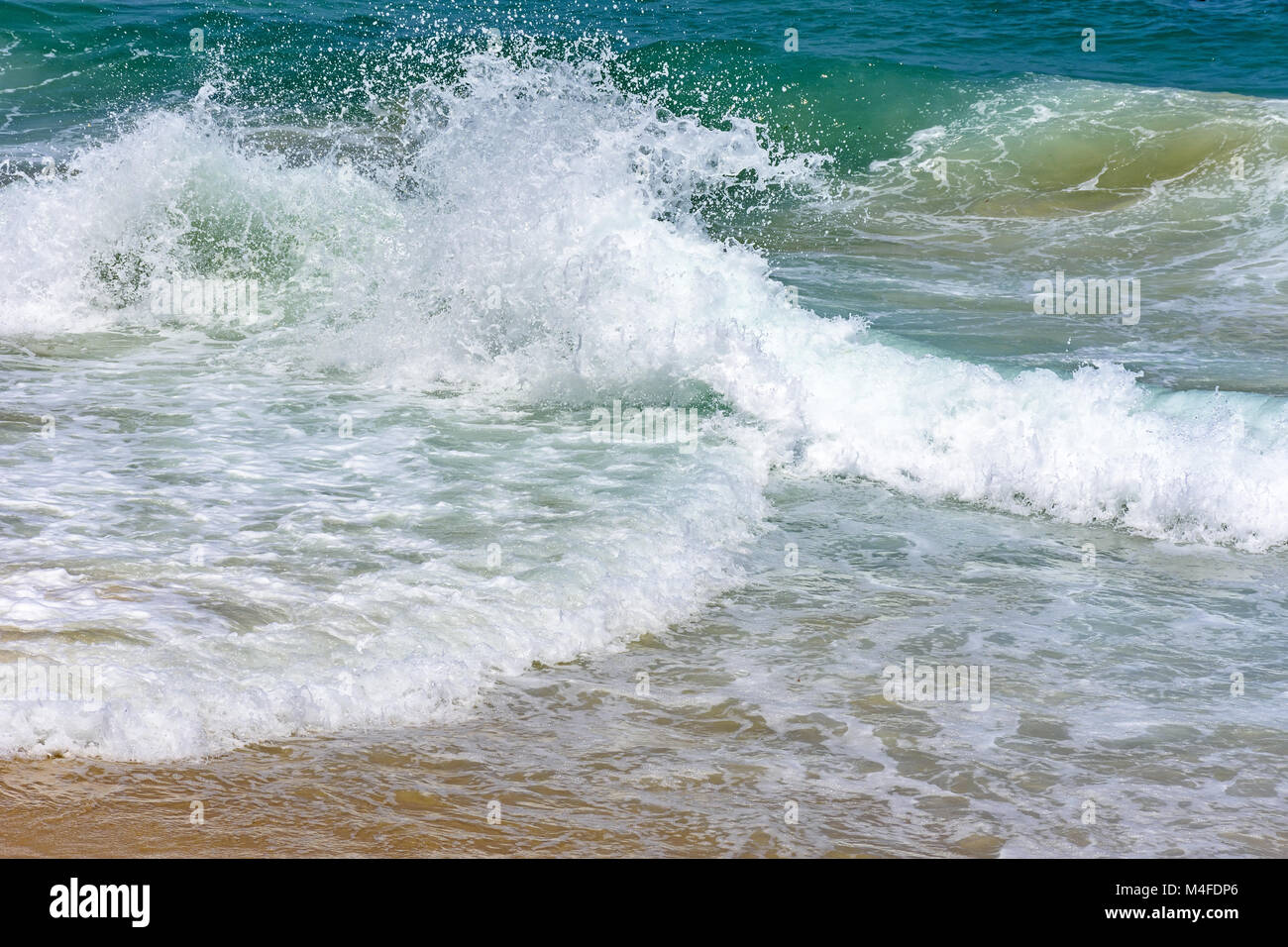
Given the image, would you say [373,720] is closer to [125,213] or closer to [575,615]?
[575,615]

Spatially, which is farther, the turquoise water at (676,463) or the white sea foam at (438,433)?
the white sea foam at (438,433)

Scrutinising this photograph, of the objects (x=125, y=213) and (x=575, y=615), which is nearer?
(x=575, y=615)

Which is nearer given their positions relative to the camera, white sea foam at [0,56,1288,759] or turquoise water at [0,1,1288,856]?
turquoise water at [0,1,1288,856]

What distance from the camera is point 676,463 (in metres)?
6.62

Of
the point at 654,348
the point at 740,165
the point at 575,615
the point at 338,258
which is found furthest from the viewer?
the point at 740,165

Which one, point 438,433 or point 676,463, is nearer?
point 676,463

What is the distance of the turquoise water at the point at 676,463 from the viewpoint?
13.1ft

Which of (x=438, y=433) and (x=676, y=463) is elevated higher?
(x=438, y=433)

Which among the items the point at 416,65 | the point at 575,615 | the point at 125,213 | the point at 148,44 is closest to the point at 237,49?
the point at 148,44

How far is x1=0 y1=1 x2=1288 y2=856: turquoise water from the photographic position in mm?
4000

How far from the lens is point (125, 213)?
9.84m

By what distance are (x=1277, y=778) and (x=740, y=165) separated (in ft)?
40.0
